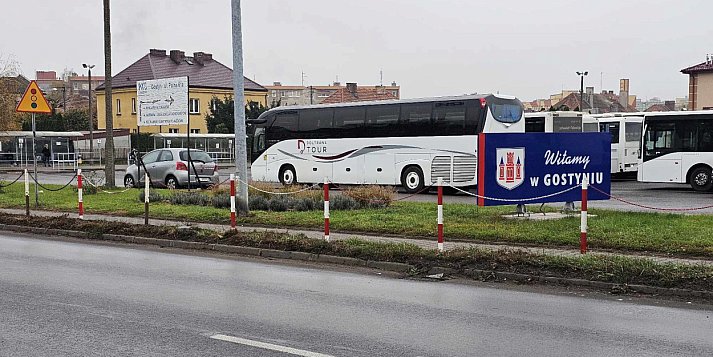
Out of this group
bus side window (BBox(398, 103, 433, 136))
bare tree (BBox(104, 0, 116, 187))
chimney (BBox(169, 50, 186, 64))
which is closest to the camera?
bare tree (BBox(104, 0, 116, 187))

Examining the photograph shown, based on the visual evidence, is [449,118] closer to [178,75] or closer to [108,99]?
[108,99]

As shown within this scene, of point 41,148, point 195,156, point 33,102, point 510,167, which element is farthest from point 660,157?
point 41,148

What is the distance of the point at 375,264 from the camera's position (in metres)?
12.1

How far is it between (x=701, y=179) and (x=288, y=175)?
16499mm

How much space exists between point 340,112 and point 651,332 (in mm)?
25016

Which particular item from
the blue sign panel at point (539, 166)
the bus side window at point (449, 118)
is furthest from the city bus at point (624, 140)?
the blue sign panel at point (539, 166)

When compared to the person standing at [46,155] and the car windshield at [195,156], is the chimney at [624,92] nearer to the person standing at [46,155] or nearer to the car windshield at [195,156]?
the person standing at [46,155]

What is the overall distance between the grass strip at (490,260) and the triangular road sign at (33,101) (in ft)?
21.6

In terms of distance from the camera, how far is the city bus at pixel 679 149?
92.0ft

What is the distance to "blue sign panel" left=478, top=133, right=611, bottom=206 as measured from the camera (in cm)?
1542

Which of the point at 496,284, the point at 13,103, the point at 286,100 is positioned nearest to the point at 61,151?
the point at 13,103

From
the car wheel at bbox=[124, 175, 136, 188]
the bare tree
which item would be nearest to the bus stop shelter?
the car wheel at bbox=[124, 175, 136, 188]

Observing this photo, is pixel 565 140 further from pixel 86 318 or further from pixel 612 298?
pixel 86 318

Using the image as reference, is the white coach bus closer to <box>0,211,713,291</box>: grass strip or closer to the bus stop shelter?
<box>0,211,713,291</box>: grass strip
